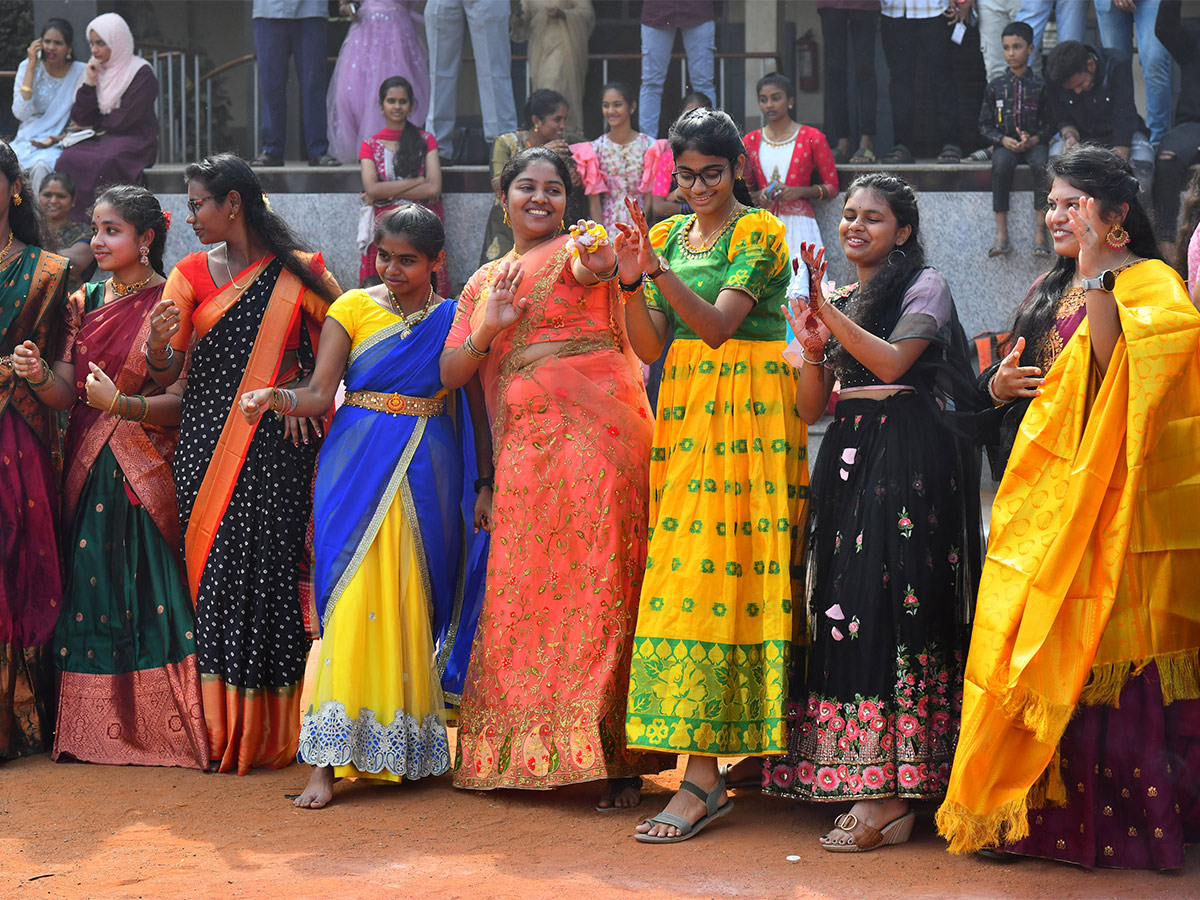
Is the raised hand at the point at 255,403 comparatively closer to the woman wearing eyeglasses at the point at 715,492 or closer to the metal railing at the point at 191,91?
the woman wearing eyeglasses at the point at 715,492

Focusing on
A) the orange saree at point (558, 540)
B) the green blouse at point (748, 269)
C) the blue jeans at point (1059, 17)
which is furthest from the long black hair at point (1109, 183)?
the blue jeans at point (1059, 17)

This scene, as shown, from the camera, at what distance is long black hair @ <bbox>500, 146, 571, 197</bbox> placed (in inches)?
178

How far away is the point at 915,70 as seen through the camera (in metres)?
10.5

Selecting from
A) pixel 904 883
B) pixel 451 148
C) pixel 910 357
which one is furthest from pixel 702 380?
pixel 451 148

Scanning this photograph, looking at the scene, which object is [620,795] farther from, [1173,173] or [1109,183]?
[1173,173]

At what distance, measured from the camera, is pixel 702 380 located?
4297mm

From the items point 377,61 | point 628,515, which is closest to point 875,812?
point 628,515

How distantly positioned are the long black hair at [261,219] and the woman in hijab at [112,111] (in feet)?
21.1

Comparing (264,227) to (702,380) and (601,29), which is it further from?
(601,29)

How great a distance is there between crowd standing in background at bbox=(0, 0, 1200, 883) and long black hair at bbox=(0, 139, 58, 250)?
1 cm

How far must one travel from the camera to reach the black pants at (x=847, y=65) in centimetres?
1038

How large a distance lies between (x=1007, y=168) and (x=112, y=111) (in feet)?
23.9

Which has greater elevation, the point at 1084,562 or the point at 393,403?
the point at 393,403

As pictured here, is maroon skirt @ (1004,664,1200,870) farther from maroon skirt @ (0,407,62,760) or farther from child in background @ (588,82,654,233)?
child in background @ (588,82,654,233)
